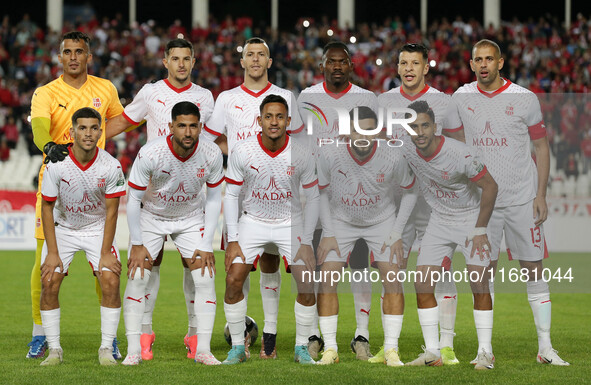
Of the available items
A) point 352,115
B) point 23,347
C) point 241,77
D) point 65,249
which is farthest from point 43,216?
Result: point 241,77

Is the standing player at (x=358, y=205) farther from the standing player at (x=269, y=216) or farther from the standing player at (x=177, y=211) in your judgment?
the standing player at (x=177, y=211)

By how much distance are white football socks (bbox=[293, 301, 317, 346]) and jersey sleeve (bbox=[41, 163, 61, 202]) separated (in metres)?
2.06

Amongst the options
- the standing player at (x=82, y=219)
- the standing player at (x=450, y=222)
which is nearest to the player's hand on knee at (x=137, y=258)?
the standing player at (x=82, y=219)

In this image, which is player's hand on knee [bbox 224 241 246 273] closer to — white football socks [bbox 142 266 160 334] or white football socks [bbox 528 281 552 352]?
white football socks [bbox 142 266 160 334]

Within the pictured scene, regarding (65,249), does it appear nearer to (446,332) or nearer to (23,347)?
(23,347)

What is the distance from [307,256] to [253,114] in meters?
1.34

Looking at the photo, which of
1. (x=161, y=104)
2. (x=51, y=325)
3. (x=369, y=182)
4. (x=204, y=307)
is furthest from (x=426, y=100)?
Result: (x=51, y=325)

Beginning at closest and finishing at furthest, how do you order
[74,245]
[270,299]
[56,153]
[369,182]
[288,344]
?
[56,153] < [74,245] < [369,182] < [270,299] < [288,344]

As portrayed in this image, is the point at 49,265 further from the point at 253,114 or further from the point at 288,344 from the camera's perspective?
the point at 288,344

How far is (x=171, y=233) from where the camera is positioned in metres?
7.34

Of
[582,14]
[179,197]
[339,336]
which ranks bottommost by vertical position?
[339,336]

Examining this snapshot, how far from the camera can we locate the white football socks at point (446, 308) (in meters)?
7.43

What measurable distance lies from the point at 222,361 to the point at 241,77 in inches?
693

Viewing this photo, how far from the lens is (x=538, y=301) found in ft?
24.0
